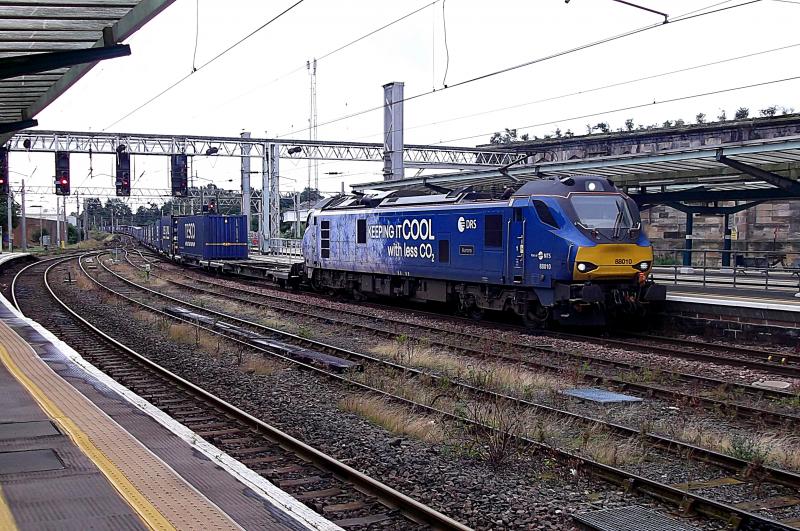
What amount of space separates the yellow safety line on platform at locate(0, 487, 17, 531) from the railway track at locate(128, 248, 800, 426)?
823 centimetres

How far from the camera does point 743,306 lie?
55.1 feet

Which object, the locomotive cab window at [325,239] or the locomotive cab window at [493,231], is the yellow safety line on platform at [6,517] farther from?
the locomotive cab window at [325,239]

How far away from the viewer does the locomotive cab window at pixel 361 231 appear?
2414cm

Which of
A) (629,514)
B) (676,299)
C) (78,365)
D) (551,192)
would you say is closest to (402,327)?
(551,192)

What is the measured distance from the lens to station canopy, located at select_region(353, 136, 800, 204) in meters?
18.4

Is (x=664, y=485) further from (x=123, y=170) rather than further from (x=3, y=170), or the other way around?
(x=123, y=170)

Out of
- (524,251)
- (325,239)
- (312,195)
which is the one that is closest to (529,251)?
(524,251)

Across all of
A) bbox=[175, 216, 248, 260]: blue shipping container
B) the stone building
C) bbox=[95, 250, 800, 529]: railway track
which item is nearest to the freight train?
bbox=[95, 250, 800, 529]: railway track

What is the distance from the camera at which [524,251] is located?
679 inches

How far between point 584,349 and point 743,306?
406 centimetres

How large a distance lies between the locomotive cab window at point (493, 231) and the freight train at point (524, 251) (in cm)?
3

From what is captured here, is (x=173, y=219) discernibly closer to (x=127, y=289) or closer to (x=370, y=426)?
(x=127, y=289)

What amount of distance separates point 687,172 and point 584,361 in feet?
35.1

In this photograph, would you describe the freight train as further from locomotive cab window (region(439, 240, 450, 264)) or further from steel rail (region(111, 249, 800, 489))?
steel rail (region(111, 249, 800, 489))
